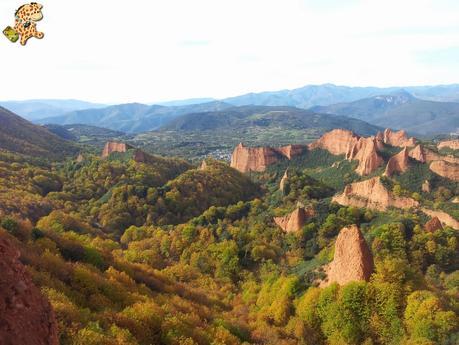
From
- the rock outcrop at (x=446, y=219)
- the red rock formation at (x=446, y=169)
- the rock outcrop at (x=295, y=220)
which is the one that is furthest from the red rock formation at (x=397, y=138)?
the rock outcrop at (x=295, y=220)

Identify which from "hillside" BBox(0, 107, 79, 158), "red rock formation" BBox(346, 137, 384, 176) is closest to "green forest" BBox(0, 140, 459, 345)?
"red rock formation" BBox(346, 137, 384, 176)

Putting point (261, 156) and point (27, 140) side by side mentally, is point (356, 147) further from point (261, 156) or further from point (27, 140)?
point (27, 140)

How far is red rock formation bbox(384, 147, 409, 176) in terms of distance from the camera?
9069 centimetres

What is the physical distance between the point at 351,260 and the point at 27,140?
6137 inches

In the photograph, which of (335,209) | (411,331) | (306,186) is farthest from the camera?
(306,186)

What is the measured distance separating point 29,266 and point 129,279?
345 inches

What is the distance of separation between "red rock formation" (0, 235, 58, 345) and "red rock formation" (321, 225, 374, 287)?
2698cm

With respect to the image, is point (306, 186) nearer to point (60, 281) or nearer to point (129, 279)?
point (129, 279)

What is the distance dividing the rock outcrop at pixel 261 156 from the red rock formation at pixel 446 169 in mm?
46111

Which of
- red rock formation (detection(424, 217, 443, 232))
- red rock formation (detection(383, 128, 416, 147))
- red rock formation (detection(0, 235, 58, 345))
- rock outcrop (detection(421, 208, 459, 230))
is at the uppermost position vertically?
red rock formation (detection(0, 235, 58, 345))

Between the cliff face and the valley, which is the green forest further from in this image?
the cliff face

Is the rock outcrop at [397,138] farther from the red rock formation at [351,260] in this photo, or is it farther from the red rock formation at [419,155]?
the red rock formation at [351,260]

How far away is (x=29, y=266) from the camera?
74.3 ft

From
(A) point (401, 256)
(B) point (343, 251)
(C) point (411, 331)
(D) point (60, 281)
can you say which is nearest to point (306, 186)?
(A) point (401, 256)
